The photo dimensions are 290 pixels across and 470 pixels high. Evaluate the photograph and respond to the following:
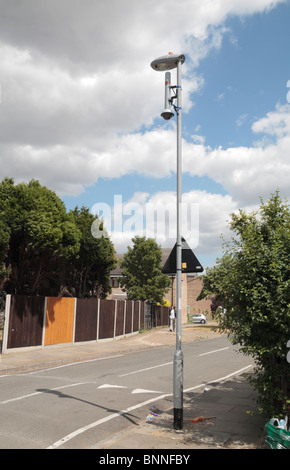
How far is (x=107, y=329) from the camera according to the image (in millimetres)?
25172

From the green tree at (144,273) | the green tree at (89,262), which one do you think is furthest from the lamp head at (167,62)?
the green tree at (144,273)

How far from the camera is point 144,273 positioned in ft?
131

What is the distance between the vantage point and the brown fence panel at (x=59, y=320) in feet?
64.3

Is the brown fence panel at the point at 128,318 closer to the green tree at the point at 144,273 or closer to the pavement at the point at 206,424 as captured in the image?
the green tree at the point at 144,273

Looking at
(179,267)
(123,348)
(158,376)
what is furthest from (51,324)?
(179,267)

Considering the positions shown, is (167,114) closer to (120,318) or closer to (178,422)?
(178,422)

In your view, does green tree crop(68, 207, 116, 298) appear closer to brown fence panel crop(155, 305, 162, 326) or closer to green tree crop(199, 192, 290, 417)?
brown fence panel crop(155, 305, 162, 326)

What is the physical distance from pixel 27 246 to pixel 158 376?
8.49 m

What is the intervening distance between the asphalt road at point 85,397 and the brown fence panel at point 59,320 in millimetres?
4155

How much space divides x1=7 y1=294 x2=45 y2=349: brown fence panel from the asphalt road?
137 inches

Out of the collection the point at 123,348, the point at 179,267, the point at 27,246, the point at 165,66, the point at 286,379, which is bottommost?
the point at 123,348
